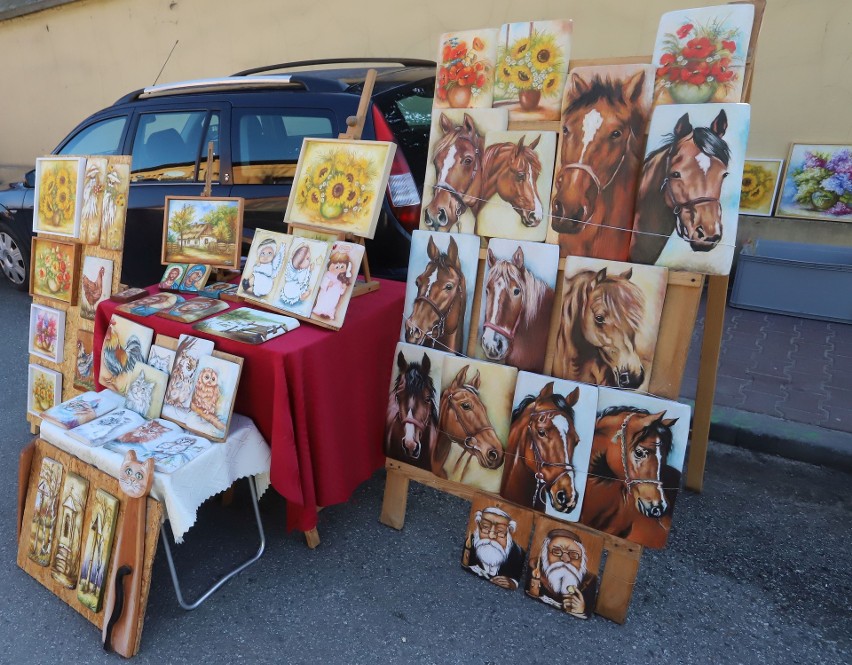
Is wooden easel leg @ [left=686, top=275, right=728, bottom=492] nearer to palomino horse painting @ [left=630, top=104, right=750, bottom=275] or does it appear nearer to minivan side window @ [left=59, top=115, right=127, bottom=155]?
palomino horse painting @ [left=630, top=104, right=750, bottom=275]

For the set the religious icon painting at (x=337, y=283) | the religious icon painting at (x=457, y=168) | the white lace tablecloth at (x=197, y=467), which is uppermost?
the religious icon painting at (x=457, y=168)

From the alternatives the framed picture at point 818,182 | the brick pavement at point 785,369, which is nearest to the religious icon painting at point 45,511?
the brick pavement at point 785,369

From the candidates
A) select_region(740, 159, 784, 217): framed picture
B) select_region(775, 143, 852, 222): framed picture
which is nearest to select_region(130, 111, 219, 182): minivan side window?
select_region(740, 159, 784, 217): framed picture

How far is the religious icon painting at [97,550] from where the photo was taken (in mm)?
1802

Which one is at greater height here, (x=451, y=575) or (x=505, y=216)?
(x=505, y=216)

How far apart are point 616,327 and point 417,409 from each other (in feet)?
2.60

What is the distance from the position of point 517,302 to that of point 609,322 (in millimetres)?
306

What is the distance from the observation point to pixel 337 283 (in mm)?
2076

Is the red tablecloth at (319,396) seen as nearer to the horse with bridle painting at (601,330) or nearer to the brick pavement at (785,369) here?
the horse with bridle painting at (601,330)

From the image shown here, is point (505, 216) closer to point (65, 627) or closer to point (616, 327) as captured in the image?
point (616, 327)

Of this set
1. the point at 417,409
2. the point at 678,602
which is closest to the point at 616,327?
the point at 417,409

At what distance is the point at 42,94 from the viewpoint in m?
9.87

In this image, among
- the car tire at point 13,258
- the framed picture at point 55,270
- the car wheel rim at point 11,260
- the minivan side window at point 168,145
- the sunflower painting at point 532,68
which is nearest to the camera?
the sunflower painting at point 532,68

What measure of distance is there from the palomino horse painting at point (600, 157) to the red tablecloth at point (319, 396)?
860mm
